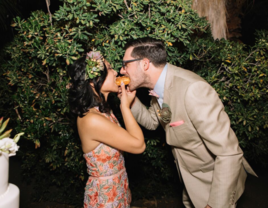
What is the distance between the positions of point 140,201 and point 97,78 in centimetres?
312

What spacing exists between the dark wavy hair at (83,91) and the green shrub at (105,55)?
0.32 metres

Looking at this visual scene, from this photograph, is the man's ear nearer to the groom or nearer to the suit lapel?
the groom

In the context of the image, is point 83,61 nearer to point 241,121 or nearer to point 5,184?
point 5,184

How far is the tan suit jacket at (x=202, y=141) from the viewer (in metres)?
1.91

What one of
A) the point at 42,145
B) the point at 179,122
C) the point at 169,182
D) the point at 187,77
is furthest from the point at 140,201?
the point at 187,77

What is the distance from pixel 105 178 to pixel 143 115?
900mm

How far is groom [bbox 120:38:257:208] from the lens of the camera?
191cm

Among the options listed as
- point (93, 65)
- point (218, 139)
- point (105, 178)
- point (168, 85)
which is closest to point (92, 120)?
point (93, 65)

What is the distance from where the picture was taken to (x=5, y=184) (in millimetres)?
1358

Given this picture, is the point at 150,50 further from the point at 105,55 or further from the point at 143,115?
the point at 143,115

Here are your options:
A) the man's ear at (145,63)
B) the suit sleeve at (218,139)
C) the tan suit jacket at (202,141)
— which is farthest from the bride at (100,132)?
the suit sleeve at (218,139)

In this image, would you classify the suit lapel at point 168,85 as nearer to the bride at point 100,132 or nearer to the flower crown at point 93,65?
the bride at point 100,132

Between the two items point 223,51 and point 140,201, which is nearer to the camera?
point 223,51

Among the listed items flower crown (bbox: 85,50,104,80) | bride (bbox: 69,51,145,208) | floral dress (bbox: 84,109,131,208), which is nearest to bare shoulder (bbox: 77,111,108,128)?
bride (bbox: 69,51,145,208)
